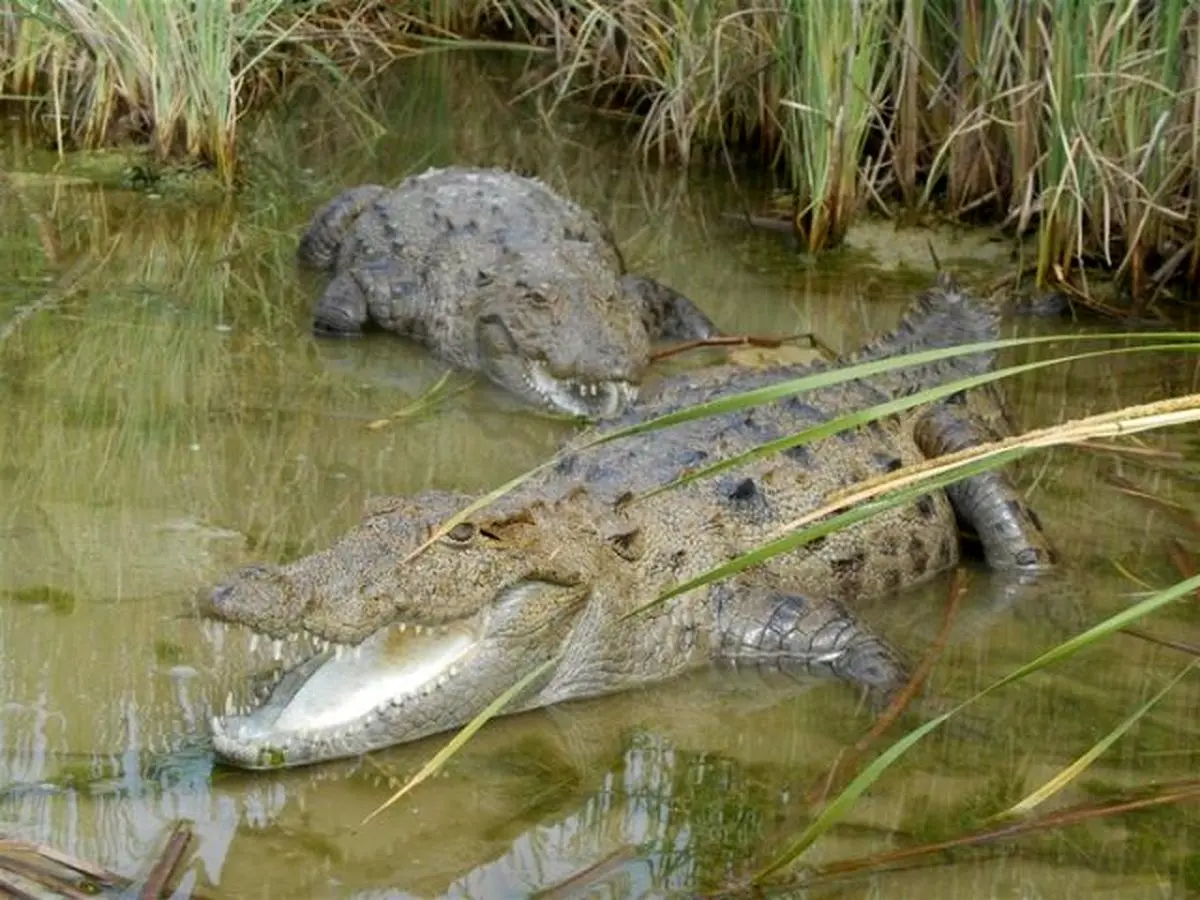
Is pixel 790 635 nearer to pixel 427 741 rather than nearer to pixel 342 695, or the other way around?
pixel 427 741

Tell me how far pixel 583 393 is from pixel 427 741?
2756 millimetres

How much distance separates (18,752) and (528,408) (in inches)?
118

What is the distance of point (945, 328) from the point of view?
6.10 m

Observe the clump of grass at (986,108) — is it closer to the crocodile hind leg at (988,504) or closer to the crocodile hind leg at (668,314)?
the crocodile hind leg at (668,314)

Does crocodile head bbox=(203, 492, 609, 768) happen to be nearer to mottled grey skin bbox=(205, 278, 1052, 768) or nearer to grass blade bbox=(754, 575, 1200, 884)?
mottled grey skin bbox=(205, 278, 1052, 768)

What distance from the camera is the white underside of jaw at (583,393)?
22.7 ft

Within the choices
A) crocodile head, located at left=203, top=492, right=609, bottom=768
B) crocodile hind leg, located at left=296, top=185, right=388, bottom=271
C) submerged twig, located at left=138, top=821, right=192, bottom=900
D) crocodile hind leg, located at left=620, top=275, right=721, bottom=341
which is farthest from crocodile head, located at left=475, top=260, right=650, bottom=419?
submerged twig, located at left=138, top=821, right=192, bottom=900

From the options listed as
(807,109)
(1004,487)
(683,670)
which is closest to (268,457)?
(683,670)

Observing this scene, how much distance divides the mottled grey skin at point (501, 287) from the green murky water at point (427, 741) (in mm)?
177

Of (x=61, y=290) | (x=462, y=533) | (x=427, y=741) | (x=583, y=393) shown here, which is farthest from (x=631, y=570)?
(x=61, y=290)

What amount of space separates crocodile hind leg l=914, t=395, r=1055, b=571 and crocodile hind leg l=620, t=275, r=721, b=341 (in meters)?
1.80

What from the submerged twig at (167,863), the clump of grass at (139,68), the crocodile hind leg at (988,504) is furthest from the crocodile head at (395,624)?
the clump of grass at (139,68)

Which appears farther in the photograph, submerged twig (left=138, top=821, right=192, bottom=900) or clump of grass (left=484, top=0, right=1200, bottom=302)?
clump of grass (left=484, top=0, right=1200, bottom=302)

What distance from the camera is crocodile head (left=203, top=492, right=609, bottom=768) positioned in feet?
13.4
